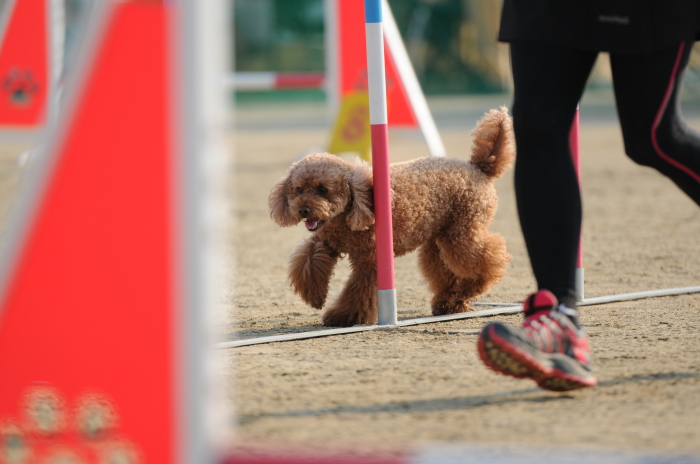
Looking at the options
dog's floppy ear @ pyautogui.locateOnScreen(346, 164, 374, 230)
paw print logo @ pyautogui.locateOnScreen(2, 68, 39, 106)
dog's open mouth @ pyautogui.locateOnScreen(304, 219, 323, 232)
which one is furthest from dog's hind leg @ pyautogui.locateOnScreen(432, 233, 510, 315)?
paw print logo @ pyautogui.locateOnScreen(2, 68, 39, 106)

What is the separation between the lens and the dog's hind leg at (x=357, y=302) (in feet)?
11.3

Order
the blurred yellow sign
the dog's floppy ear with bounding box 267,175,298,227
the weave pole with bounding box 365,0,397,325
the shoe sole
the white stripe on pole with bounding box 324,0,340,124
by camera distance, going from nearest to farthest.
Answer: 1. the shoe sole
2. the weave pole with bounding box 365,0,397,325
3. the dog's floppy ear with bounding box 267,175,298,227
4. the blurred yellow sign
5. the white stripe on pole with bounding box 324,0,340,124

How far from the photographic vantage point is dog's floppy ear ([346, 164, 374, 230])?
338 centimetres

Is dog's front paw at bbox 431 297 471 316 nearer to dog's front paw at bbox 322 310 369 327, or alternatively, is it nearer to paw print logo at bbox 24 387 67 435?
dog's front paw at bbox 322 310 369 327

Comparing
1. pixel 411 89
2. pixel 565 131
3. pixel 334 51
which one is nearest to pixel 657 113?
pixel 565 131

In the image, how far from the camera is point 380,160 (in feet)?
10.9

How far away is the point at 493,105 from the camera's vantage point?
63.2 feet

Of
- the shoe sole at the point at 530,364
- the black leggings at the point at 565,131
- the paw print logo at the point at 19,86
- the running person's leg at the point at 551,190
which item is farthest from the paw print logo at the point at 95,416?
the paw print logo at the point at 19,86

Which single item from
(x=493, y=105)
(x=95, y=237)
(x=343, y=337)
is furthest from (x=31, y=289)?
(x=493, y=105)

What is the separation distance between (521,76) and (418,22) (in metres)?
19.6

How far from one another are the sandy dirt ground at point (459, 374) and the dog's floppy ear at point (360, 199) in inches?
15.7

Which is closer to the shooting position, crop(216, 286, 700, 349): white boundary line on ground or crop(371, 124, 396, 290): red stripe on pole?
crop(216, 286, 700, 349): white boundary line on ground

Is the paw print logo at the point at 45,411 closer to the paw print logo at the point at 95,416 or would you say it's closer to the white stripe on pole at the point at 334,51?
the paw print logo at the point at 95,416

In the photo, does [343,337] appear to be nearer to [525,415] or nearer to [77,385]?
[525,415]
